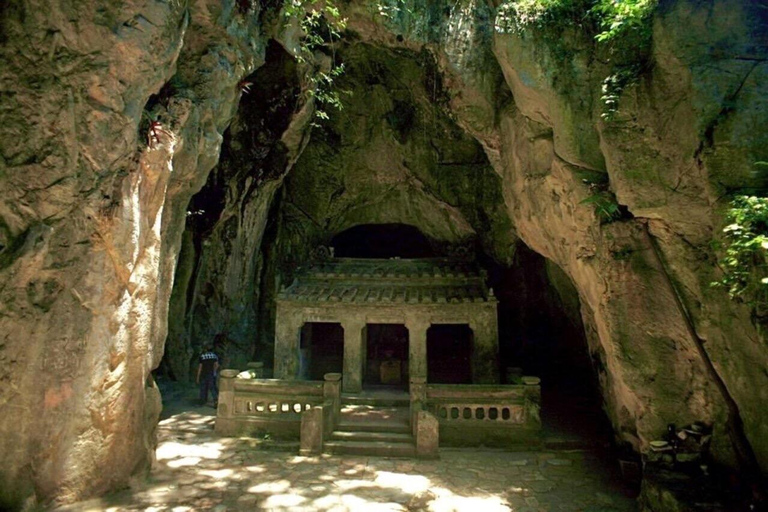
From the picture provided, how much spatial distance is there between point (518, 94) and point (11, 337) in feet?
33.6

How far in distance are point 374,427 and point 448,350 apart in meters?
8.26

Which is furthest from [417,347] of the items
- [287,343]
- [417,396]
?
[287,343]

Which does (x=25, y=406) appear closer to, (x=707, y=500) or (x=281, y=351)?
(x=281, y=351)

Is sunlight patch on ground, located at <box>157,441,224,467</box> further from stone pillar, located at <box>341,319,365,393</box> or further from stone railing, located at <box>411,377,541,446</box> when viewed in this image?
stone railing, located at <box>411,377,541,446</box>

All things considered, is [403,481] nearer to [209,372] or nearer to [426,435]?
[426,435]

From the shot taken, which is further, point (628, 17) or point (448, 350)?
point (448, 350)

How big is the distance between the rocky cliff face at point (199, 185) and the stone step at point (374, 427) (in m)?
→ 4.08

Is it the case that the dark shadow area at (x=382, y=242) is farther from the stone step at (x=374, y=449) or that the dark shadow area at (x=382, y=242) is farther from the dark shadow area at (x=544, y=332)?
the stone step at (x=374, y=449)

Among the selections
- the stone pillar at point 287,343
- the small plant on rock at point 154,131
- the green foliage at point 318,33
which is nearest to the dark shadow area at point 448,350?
the stone pillar at point 287,343

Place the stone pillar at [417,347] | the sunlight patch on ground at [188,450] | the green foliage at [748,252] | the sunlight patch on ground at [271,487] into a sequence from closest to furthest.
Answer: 1. the green foliage at [748,252]
2. the sunlight patch on ground at [271,487]
3. the sunlight patch on ground at [188,450]
4. the stone pillar at [417,347]

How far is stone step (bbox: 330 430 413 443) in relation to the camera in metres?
9.70

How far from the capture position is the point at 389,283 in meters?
14.8

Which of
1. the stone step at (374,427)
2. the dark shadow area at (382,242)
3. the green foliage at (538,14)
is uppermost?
the green foliage at (538,14)

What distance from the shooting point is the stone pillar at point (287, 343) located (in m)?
13.4
